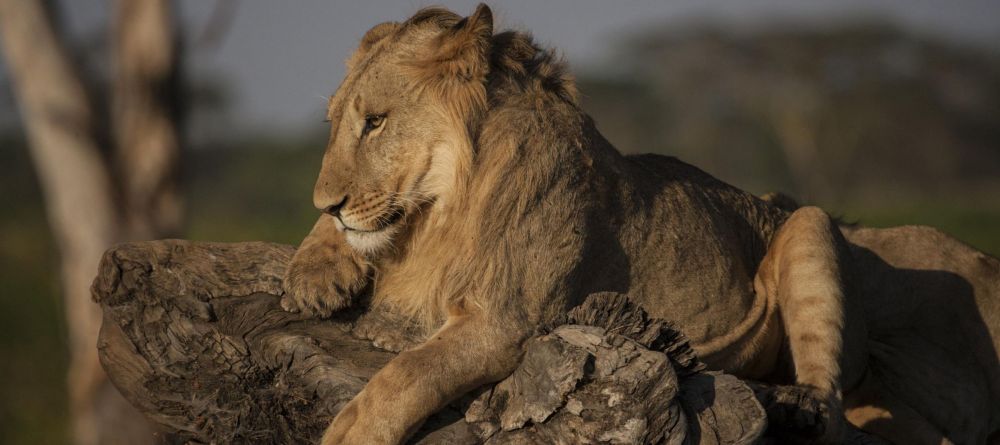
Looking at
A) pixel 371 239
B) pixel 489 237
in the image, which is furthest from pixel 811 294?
pixel 371 239

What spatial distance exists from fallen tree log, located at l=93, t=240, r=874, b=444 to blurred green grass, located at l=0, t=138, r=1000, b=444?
3.30 meters

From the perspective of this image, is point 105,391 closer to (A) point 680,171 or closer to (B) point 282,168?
(A) point 680,171

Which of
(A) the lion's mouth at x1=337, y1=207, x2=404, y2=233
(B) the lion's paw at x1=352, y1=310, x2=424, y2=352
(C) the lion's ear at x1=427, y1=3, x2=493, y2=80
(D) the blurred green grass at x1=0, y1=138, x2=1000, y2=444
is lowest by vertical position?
(D) the blurred green grass at x1=0, y1=138, x2=1000, y2=444

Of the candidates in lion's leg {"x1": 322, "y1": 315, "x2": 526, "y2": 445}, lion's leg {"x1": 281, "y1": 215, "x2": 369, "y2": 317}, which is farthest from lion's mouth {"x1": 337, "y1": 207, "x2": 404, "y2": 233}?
lion's leg {"x1": 322, "y1": 315, "x2": 526, "y2": 445}

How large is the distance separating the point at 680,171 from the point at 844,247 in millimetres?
788

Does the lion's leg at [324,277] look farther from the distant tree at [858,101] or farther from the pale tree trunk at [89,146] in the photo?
the distant tree at [858,101]

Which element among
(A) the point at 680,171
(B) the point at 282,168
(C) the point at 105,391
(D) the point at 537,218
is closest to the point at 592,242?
(D) the point at 537,218

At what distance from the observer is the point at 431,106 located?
14.0 ft

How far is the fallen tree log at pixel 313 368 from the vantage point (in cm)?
358

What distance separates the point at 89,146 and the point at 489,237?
765 centimetres

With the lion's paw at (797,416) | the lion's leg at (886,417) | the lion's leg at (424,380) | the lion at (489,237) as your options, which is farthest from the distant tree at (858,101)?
the lion's leg at (424,380)

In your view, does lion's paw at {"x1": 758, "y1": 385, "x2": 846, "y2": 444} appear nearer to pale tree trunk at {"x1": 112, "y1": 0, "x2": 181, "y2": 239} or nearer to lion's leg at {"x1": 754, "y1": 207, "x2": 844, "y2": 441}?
lion's leg at {"x1": 754, "y1": 207, "x2": 844, "y2": 441}

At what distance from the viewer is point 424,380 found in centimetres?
380

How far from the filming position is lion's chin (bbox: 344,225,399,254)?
4.27 metres
